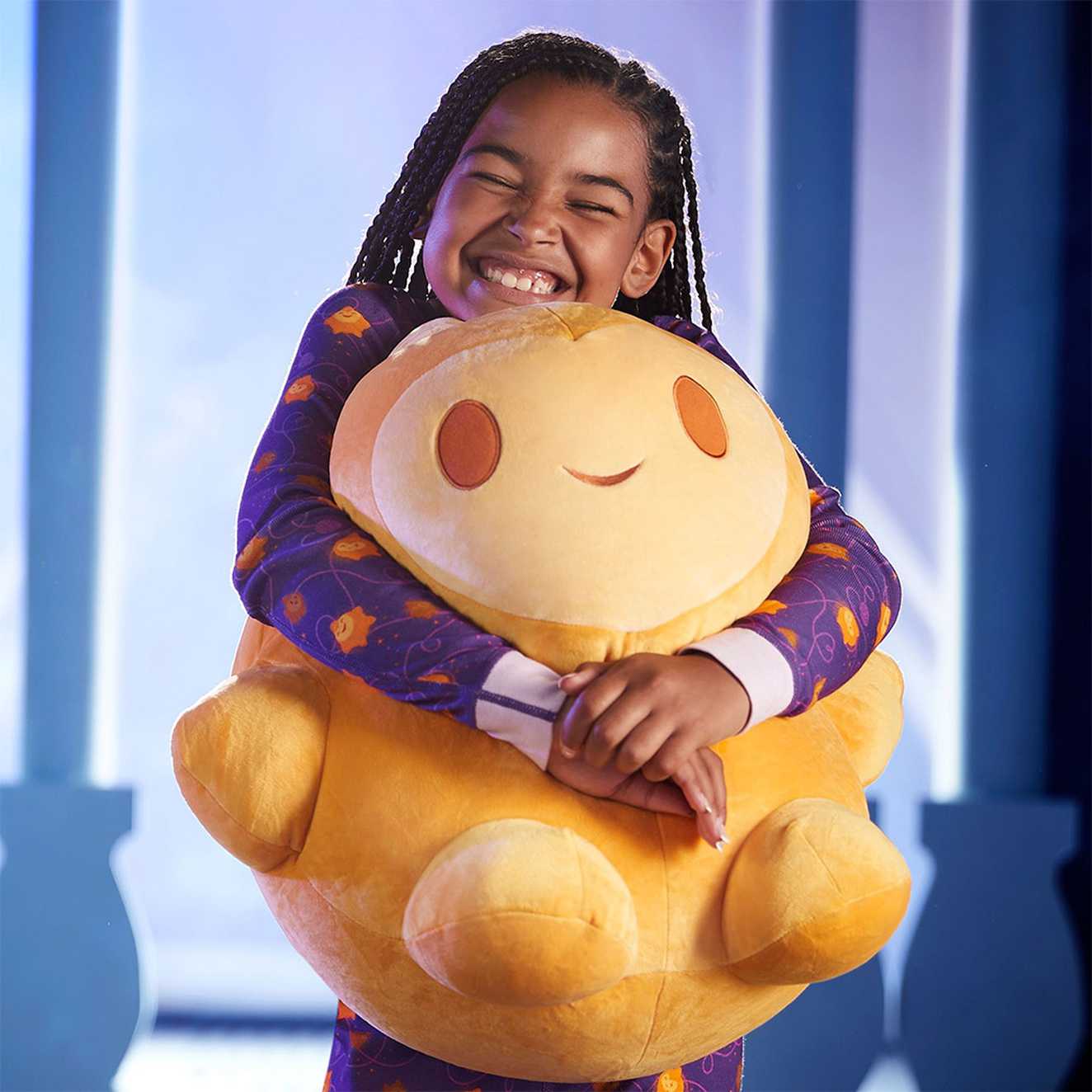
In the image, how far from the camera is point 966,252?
2.07 metres

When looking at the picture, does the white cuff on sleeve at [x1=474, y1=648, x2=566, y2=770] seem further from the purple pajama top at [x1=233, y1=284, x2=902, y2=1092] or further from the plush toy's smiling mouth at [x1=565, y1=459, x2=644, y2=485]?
the plush toy's smiling mouth at [x1=565, y1=459, x2=644, y2=485]

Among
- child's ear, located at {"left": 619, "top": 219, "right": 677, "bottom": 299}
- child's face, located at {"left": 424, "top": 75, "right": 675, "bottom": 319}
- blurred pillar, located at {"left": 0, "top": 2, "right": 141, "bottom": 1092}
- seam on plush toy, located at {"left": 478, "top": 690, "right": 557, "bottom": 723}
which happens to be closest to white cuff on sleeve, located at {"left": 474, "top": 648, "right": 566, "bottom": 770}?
seam on plush toy, located at {"left": 478, "top": 690, "right": 557, "bottom": 723}

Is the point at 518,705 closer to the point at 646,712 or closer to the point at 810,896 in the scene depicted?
the point at 646,712

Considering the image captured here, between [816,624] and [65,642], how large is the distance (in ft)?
4.83

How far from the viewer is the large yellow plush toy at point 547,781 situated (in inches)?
25.8

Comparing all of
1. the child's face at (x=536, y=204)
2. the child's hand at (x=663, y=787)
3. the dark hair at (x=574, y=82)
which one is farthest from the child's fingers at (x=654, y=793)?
the dark hair at (x=574, y=82)

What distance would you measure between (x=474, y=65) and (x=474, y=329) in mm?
374

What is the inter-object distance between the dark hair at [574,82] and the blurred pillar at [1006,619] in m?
1.01

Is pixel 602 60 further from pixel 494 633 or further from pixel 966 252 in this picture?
pixel 966 252

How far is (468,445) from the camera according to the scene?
29.5 inches

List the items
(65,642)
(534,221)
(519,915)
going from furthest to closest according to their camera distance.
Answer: (65,642) → (534,221) → (519,915)

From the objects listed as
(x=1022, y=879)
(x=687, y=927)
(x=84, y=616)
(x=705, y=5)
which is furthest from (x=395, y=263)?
(x=1022, y=879)

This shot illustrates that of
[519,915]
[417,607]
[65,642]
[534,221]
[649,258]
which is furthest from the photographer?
[65,642]

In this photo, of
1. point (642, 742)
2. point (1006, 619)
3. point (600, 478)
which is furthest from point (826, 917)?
point (1006, 619)
